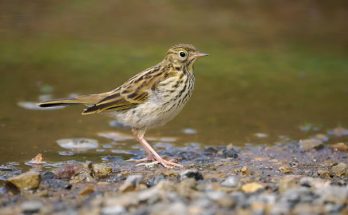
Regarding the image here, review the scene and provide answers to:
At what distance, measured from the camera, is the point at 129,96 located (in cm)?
929

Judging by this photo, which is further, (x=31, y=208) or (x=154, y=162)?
(x=154, y=162)

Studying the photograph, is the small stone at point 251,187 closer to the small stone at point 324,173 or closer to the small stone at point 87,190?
the small stone at point 87,190

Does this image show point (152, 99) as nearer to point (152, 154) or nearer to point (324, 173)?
point (152, 154)

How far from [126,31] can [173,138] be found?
289 inches

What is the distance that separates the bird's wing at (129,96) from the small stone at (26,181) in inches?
67.7

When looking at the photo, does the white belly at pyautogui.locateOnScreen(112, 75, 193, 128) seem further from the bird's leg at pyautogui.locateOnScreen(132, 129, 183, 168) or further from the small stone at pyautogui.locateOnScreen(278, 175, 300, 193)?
the small stone at pyautogui.locateOnScreen(278, 175, 300, 193)

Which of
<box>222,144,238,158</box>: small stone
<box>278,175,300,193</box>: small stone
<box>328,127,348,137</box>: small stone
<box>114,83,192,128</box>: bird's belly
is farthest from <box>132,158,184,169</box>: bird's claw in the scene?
<box>328,127,348,137</box>: small stone

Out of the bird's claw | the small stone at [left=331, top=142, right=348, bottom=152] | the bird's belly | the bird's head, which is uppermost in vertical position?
the bird's head

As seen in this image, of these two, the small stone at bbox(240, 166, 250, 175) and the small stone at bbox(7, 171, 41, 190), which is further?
the small stone at bbox(240, 166, 250, 175)

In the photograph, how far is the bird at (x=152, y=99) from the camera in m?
9.20

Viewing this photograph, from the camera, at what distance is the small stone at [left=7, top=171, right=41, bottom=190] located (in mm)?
7723

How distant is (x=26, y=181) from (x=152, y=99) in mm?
2148

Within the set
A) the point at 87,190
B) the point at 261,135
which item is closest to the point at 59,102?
the point at 87,190

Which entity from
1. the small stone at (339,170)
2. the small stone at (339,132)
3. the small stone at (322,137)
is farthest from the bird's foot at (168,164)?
the small stone at (339,132)
